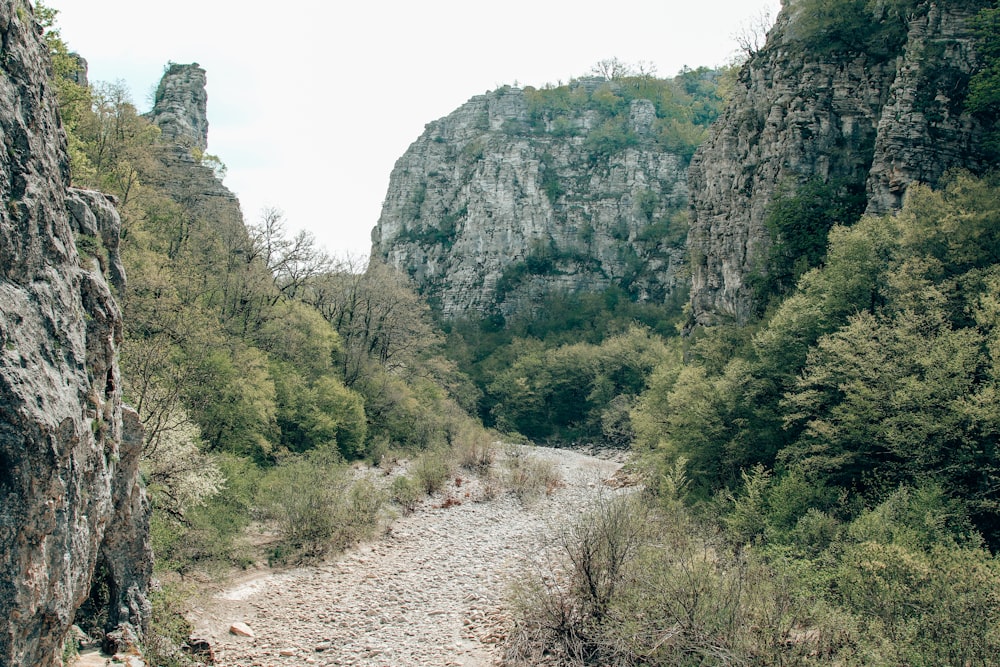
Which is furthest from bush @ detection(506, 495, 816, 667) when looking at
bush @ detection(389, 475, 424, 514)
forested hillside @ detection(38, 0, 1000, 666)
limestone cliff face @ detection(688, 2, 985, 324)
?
limestone cliff face @ detection(688, 2, 985, 324)

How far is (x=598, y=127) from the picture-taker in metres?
102

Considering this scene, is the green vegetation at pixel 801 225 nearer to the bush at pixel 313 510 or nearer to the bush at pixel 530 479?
the bush at pixel 530 479

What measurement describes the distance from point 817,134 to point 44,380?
2951 cm

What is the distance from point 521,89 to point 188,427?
4143 inches

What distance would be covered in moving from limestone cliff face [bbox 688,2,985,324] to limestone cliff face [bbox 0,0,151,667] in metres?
24.5

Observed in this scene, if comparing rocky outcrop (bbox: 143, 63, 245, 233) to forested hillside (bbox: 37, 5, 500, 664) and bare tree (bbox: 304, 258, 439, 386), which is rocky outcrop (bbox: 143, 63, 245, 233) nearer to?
forested hillside (bbox: 37, 5, 500, 664)

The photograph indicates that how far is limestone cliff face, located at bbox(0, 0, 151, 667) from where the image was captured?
6.37 m

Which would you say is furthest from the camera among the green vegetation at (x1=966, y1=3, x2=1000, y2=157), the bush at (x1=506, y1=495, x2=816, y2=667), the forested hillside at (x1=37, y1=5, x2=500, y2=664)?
the green vegetation at (x1=966, y1=3, x2=1000, y2=157)

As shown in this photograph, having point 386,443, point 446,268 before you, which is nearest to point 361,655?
point 386,443

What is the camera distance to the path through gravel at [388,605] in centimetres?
1215

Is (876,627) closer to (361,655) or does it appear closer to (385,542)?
(361,655)

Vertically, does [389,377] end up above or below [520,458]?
above

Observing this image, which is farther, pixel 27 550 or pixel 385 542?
pixel 385 542

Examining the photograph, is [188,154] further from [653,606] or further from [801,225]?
[653,606]
